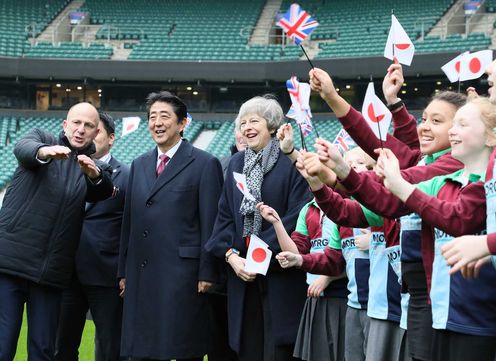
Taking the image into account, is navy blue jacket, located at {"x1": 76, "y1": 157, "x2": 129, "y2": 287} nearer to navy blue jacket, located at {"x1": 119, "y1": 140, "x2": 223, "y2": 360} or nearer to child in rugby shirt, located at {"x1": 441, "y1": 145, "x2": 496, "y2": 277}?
navy blue jacket, located at {"x1": 119, "y1": 140, "x2": 223, "y2": 360}

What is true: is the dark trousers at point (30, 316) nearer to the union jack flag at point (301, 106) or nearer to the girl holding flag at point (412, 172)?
the union jack flag at point (301, 106)

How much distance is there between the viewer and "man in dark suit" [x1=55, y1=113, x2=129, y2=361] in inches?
251

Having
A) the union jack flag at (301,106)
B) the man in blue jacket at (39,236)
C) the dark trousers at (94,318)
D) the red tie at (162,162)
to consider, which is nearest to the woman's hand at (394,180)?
the union jack flag at (301,106)

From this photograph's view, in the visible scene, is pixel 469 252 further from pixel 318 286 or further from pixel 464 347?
pixel 318 286

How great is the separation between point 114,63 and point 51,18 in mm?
6460

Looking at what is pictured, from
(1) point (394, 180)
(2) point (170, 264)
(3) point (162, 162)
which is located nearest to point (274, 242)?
(2) point (170, 264)

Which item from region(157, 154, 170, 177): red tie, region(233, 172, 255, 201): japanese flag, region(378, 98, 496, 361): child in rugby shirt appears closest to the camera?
region(378, 98, 496, 361): child in rugby shirt

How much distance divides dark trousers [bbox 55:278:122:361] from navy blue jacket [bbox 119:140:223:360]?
0.83m

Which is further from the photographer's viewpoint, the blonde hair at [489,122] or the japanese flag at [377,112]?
the japanese flag at [377,112]

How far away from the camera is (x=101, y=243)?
254 inches

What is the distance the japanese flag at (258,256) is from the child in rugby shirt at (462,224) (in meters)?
1.65

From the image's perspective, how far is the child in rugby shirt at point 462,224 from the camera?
329 cm

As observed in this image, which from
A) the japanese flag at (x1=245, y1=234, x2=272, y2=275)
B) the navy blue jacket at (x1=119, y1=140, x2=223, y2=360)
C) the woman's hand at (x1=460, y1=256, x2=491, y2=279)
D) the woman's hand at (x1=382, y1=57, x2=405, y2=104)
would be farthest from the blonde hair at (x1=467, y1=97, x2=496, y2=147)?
the navy blue jacket at (x1=119, y1=140, x2=223, y2=360)

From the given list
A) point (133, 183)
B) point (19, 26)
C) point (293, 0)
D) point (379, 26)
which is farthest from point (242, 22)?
point (133, 183)
